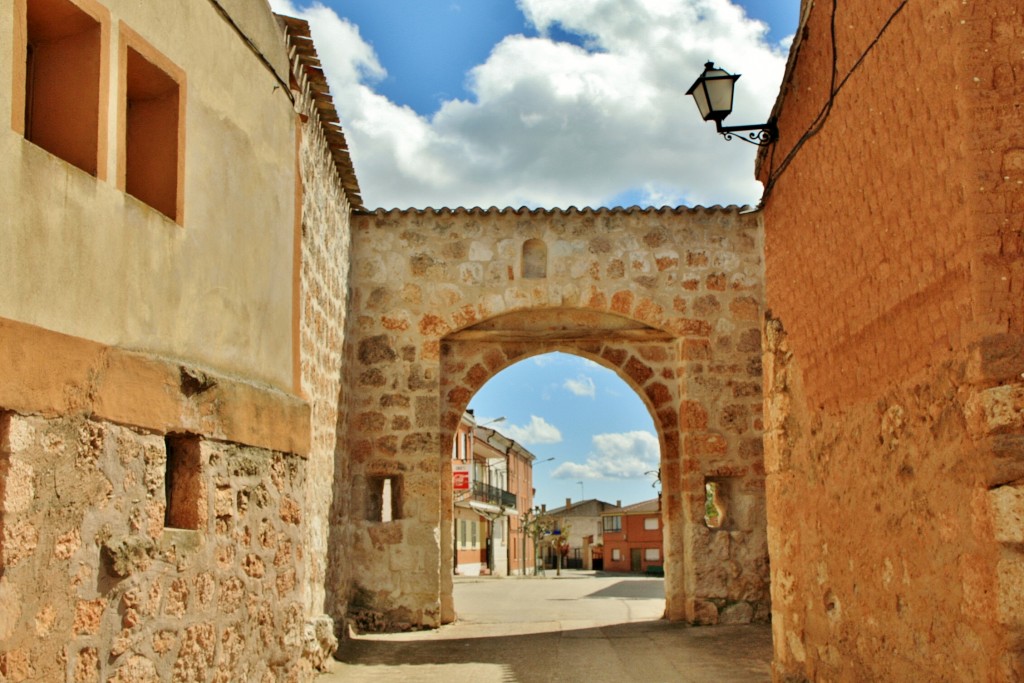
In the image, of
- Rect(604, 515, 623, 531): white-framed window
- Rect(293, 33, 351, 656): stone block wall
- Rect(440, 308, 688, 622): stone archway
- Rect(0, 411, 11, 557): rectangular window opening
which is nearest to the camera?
Rect(0, 411, 11, 557): rectangular window opening

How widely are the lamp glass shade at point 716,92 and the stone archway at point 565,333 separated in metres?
4.85

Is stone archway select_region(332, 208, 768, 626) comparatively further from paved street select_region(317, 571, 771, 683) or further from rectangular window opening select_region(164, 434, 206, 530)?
rectangular window opening select_region(164, 434, 206, 530)

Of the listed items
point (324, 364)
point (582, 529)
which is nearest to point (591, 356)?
point (324, 364)

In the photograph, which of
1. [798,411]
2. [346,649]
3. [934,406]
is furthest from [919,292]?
[346,649]

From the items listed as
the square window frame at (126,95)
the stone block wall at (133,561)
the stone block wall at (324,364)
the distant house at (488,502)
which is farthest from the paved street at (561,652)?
the distant house at (488,502)

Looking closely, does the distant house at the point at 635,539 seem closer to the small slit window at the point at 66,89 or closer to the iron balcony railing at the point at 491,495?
the iron balcony railing at the point at 491,495

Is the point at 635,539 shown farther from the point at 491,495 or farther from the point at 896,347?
the point at 896,347

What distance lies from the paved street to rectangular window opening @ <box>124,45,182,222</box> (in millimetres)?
5149

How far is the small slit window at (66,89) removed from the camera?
398 cm

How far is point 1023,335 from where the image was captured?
389 cm

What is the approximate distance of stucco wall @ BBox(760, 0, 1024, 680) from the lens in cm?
402

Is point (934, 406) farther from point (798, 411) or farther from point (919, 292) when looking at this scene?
point (798, 411)

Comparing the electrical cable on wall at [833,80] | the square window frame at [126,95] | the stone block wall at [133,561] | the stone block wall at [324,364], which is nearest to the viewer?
Result: the stone block wall at [133,561]

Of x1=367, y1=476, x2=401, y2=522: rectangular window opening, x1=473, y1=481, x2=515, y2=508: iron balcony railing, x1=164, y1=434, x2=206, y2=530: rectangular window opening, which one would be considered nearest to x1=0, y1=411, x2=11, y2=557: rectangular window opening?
x1=164, y1=434, x2=206, y2=530: rectangular window opening
